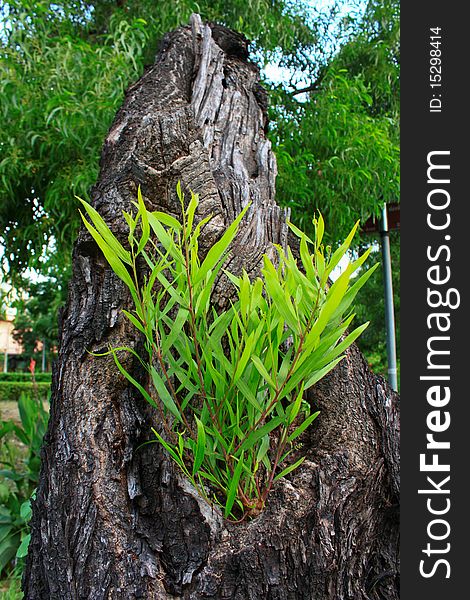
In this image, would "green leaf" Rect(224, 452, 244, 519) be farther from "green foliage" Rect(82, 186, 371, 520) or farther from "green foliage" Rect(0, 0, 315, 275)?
"green foliage" Rect(0, 0, 315, 275)

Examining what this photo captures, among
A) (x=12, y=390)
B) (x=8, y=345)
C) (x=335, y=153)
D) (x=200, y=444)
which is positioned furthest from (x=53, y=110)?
(x=8, y=345)

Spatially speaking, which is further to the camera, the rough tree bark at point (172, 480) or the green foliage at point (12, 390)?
the green foliage at point (12, 390)

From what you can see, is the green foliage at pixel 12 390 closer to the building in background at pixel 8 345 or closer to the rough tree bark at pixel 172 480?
the rough tree bark at pixel 172 480

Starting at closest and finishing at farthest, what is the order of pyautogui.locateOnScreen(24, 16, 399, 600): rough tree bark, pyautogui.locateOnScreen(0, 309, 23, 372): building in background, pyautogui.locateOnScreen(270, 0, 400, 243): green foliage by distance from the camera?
pyautogui.locateOnScreen(24, 16, 399, 600): rough tree bark, pyautogui.locateOnScreen(270, 0, 400, 243): green foliage, pyautogui.locateOnScreen(0, 309, 23, 372): building in background

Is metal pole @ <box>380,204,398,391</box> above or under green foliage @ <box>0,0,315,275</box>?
under

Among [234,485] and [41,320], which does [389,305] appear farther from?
[41,320]

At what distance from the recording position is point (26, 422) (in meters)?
3.81

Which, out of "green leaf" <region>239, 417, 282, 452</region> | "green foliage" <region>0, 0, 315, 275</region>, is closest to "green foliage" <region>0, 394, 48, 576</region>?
"green foliage" <region>0, 0, 315, 275</region>

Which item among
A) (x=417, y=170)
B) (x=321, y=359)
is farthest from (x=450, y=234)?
(x=321, y=359)

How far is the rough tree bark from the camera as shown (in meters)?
1.24

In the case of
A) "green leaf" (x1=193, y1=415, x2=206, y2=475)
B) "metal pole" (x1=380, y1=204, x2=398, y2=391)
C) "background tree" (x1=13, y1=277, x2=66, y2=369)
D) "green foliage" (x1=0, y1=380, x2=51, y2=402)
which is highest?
"background tree" (x1=13, y1=277, x2=66, y2=369)

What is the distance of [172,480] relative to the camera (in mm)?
1318

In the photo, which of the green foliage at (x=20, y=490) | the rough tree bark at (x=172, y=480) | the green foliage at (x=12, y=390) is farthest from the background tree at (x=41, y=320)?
the rough tree bark at (x=172, y=480)

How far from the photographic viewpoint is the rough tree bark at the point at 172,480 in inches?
48.8
